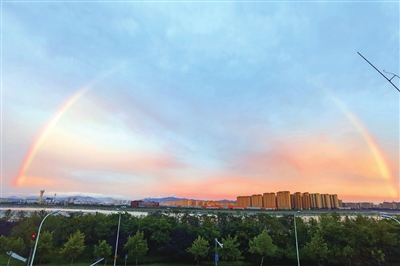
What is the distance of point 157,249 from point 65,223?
18.1m

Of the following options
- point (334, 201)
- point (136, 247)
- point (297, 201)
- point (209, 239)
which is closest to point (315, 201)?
point (297, 201)

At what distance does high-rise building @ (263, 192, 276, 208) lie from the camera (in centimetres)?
12744

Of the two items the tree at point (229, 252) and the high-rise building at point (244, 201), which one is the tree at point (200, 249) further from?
the high-rise building at point (244, 201)

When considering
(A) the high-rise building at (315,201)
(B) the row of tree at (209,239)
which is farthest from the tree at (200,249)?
(A) the high-rise building at (315,201)

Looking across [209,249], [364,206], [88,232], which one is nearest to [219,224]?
[209,249]

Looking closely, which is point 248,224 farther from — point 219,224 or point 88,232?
point 88,232

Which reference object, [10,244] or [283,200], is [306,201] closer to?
[283,200]

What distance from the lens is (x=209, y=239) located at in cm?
4522

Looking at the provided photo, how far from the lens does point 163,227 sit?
A: 1815 inches

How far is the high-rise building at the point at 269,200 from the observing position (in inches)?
5017

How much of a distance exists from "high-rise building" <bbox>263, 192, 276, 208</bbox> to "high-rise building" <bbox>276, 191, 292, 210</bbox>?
2.05 m

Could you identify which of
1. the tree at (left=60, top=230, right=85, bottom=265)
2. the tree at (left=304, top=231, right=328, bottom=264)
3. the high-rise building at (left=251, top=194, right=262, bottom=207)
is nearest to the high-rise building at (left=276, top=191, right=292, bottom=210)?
the high-rise building at (left=251, top=194, right=262, bottom=207)

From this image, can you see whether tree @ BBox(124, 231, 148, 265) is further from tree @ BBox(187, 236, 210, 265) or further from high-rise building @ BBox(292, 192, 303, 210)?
high-rise building @ BBox(292, 192, 303, 210)

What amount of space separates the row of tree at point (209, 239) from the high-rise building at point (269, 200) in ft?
256
